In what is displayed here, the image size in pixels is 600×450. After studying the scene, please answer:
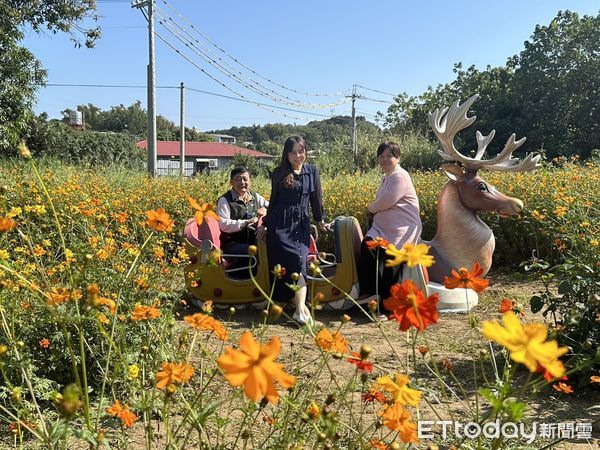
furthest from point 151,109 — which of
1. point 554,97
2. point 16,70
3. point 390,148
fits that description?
point 554,97

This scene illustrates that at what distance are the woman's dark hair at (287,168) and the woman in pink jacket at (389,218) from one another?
0.64m

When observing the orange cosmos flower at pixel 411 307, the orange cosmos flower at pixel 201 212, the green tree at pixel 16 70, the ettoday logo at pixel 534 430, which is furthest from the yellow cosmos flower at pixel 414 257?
Result: the green tree at pixel 16 70

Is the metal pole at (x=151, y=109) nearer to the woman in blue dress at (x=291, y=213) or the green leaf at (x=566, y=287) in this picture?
the woman in blue dress at (x=291, y=213)

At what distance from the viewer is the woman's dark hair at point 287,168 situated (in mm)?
3879

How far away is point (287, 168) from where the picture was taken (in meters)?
3.98

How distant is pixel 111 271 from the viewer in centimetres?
245

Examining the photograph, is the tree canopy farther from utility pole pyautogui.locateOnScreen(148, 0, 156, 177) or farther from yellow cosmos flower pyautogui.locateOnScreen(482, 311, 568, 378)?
yellow cosmos flower pyautogui.locateOnScreen(482, 311, 568, 378)

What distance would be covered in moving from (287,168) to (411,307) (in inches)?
121

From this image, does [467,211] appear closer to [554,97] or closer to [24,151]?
[24,151]

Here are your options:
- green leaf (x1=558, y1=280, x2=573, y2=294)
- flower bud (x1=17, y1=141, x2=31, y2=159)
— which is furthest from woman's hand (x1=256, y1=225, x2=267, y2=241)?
flower bud (x1=17, y1=141, x2=31, y2=159)

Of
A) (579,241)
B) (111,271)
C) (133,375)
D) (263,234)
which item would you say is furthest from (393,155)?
(133,375)

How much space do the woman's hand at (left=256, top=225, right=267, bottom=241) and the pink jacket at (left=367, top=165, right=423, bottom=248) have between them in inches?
31.5

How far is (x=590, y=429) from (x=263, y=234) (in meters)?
2.61

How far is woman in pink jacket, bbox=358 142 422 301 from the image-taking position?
4.12 m
